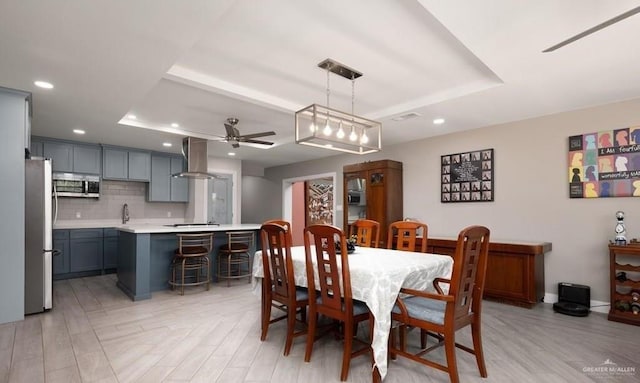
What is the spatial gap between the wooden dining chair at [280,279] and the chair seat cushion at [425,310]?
793mm

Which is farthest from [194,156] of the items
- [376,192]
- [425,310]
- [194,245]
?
[425,310]

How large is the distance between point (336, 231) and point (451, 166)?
3.50 m

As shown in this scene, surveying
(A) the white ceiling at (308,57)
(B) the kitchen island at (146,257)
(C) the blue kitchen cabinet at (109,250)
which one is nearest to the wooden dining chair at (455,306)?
(A) the white ceiling at (308,57)

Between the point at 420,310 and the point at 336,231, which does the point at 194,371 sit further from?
the point at 420,310

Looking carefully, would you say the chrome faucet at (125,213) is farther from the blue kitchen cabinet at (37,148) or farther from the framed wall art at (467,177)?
the framed wall art at (467,177)

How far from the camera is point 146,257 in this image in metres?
4.23

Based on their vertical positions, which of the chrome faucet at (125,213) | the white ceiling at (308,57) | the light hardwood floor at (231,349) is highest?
the white ceiling at (308,57)

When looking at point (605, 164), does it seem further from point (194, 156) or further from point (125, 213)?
point (125, 213)

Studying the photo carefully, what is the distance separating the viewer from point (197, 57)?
2.86 meters

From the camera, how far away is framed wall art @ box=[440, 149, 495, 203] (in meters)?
4.66

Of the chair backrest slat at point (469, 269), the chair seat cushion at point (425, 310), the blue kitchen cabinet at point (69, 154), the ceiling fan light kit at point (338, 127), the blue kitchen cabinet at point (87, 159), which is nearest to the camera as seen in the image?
the chair backrest slat at point (469, 269)

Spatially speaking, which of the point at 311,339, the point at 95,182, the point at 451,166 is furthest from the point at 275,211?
the point at 311,339

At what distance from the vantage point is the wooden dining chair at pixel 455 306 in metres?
1.99

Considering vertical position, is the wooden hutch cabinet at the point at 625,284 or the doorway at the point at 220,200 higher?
the doorway at the point at 220,200
